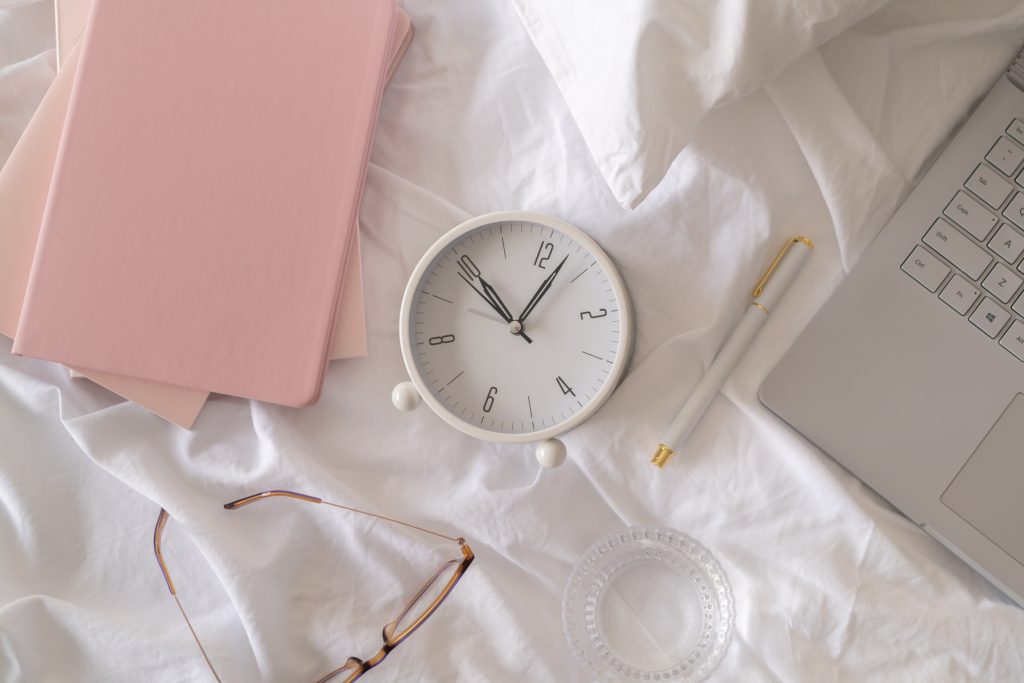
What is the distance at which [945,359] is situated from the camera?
570 millimetres

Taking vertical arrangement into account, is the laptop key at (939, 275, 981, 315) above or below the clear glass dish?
above

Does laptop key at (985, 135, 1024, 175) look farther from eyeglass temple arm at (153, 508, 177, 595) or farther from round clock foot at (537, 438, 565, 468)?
eyeglass temple arm at (153, 508, 177, 595)

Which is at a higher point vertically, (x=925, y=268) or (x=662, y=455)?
(x=925, y=268)

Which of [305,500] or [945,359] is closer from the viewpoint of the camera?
[945,359]

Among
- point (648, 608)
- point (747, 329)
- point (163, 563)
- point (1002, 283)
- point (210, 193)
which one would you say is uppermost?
point (1002, 283)

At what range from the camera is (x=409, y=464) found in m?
0.68

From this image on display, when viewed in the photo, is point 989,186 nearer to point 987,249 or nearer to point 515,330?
point 987,249

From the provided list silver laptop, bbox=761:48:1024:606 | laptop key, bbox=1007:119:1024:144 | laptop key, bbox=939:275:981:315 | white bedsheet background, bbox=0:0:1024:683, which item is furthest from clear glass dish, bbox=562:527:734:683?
laptop key, bbox=1007:119:1024:144

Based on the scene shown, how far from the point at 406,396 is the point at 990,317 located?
15.9 inches

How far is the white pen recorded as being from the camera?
0.62 metres

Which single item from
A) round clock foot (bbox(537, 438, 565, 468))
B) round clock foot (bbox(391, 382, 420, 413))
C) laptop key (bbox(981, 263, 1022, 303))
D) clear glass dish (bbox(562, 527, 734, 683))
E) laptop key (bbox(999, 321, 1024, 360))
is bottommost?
clear glass dish (bbox(562, 527, 734, 683))

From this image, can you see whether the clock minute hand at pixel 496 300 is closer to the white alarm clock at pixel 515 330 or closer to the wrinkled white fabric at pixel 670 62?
the white alarm clock at pixel 515 330

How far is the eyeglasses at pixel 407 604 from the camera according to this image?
64 cm

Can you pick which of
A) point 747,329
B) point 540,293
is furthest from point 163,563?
point 747,329
